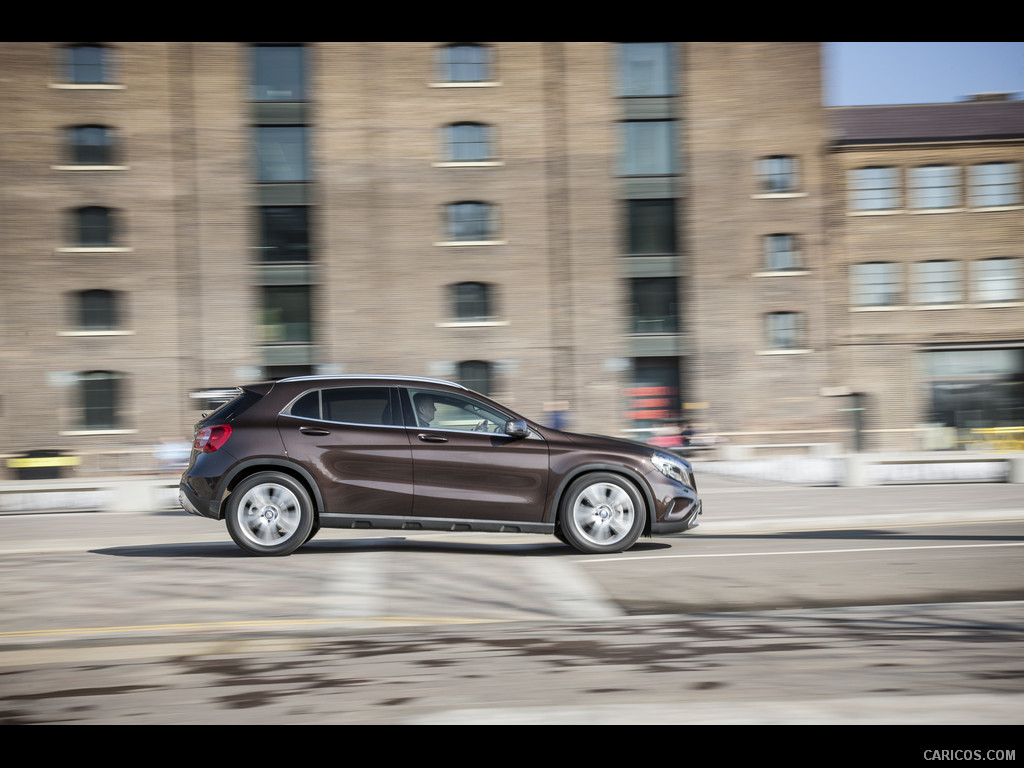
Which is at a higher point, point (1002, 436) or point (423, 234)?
point (423, 234)

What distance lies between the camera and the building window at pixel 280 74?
3603cm

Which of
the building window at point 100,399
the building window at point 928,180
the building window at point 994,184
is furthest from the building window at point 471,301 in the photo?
the building window at point 994,184

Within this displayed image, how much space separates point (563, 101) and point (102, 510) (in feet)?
78.4

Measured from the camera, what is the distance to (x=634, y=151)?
36.8 meters

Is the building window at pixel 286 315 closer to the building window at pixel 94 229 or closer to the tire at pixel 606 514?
the building window at pixel 94 229

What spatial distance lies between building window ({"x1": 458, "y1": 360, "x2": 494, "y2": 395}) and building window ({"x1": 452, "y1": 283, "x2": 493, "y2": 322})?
58.8 inches

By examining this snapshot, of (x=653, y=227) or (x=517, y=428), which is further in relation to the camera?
(x=653, y=227)

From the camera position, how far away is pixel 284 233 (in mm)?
36344

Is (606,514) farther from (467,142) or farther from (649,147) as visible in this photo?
(649,147)

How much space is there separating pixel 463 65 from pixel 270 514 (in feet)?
94.8

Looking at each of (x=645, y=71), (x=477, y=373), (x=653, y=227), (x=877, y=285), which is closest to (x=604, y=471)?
(x=477, y=373)

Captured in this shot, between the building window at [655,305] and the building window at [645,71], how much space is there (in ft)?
21.2

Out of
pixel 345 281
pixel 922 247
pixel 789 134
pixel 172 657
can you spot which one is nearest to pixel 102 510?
pixel 172 657

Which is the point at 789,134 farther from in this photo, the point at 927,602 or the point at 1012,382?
the point at 927,602
